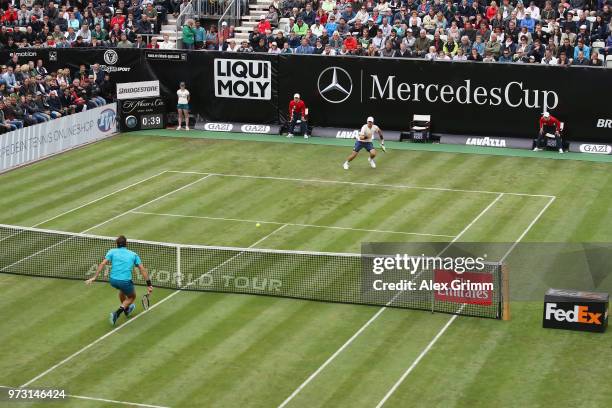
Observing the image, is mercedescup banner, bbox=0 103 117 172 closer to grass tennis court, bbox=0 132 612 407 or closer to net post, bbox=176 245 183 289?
grass tennis court, bbox=0 132 612 407

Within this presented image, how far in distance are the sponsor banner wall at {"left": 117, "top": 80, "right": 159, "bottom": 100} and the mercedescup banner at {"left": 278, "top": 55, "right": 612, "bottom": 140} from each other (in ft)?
19.2

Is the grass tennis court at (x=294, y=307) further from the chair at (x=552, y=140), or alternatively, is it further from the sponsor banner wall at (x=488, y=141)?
the sponsor banner wall at (x=488, y=141)

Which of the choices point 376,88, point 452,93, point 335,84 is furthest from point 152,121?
point 452,93

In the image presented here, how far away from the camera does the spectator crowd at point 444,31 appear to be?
48438mm

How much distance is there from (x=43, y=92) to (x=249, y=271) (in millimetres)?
21342

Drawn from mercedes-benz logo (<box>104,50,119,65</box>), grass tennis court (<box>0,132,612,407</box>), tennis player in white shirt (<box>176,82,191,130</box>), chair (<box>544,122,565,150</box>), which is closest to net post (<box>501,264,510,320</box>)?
grass tennis court (<box>0,132,612,407</box>)

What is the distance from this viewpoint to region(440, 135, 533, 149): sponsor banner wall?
46.4 meters

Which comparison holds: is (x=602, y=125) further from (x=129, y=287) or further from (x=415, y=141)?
(x=129, y=287)

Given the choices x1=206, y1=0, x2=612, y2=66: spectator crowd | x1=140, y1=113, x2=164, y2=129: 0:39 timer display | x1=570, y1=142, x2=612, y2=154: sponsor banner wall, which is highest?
x1=206, y1=0, x2=612, y2=66: spectator crowd

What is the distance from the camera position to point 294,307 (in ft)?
90.9

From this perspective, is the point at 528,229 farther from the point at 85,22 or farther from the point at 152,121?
the point at 85,22

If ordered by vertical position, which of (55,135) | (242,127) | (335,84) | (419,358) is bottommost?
(419,358)

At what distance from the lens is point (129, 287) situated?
86.1 feet

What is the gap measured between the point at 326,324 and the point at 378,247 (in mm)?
6413
